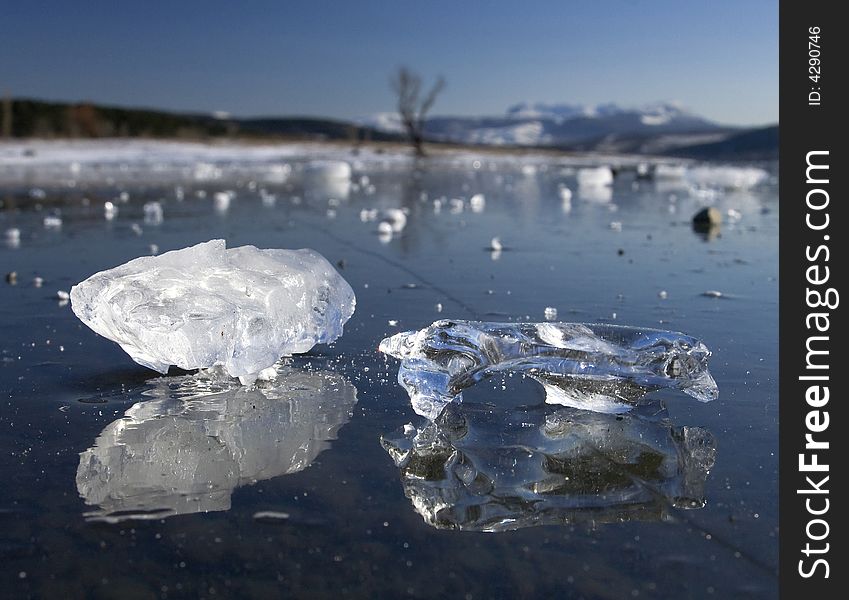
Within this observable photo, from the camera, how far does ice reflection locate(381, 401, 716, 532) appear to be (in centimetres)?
218

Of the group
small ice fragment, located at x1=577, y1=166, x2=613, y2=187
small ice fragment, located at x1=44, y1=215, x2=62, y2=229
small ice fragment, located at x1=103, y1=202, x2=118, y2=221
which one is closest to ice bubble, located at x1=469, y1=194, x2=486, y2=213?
small ice fragment, located at x1=103, y1=202, x2=118, y2=221

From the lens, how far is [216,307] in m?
3.32

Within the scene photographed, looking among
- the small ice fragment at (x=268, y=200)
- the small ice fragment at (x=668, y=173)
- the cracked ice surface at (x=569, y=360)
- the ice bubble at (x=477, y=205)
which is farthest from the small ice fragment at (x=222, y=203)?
the small ice fragment at (x=668, y=173)

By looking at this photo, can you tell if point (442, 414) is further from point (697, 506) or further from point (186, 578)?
point (186, 578)

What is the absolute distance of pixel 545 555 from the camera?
193 centimetres

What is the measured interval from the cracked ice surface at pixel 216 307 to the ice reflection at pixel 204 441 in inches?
5.2

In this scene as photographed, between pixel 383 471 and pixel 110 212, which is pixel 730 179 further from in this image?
pixel 383 471

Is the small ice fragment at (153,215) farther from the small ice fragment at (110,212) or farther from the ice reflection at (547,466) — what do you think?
the ice reflection at (547,466)

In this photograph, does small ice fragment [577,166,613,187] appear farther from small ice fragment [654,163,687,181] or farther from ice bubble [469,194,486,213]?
ice bubble [469,194,486,213]

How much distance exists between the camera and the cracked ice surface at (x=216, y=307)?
10.7ft

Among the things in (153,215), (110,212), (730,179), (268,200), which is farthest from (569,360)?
(730,179)

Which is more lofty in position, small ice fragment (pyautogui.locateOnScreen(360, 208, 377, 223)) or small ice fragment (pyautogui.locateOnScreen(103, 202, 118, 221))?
small ice fragment (pyautogui.locateOnScreen(103, 202, 118, 221))

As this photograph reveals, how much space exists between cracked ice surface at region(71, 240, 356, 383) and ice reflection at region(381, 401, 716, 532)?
873mm
